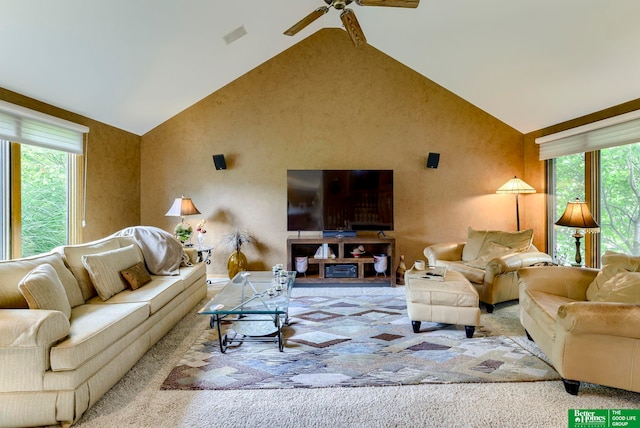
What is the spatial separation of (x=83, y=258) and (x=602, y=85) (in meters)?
5.17

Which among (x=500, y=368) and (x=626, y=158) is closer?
(x=500, y=368)

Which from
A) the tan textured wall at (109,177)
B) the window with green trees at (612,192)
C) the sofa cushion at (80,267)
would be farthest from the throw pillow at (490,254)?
the tan textured wall at (109,177)

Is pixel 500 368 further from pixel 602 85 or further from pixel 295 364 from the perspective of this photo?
pixel 602 85

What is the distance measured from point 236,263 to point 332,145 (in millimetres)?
2246

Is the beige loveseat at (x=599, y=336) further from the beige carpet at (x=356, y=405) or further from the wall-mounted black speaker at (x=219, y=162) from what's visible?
the wall-mounted black speaker at (x=219, y=162)

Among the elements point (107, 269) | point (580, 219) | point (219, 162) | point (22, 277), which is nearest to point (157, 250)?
point (107, 269)

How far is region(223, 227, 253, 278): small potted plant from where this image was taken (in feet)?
16.7

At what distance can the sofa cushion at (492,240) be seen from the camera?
13.4ft

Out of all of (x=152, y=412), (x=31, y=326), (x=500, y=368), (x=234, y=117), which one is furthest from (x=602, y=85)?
(x=31, y=326)

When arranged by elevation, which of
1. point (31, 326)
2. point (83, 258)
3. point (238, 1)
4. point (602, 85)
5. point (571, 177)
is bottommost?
point (31, 326)

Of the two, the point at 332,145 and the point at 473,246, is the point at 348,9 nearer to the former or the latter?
the point at 332,145

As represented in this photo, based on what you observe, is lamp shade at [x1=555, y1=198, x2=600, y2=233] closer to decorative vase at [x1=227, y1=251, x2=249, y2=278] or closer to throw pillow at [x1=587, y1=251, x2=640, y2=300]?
throw pillow at [x1=587, y1=251, x2=640, y2=300]

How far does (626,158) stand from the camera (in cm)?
375

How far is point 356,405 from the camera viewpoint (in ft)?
6.72
